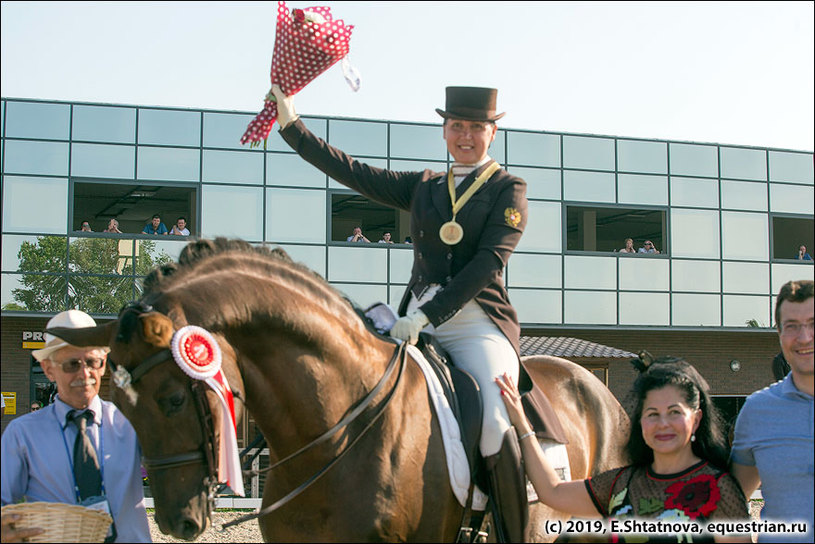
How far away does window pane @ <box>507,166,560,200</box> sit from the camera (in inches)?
966

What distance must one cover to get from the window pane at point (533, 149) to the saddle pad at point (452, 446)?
20.8m

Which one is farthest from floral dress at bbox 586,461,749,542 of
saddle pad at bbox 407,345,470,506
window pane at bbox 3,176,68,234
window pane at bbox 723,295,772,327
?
window pane at bbox 723,295,772,327

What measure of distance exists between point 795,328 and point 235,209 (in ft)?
64.4

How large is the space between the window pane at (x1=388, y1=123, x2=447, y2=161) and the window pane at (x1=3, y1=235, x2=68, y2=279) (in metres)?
8.69

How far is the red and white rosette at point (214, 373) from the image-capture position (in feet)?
11.0

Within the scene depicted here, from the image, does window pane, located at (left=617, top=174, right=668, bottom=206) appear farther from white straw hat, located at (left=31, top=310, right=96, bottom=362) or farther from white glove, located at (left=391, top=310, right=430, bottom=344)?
white straw hat, located at (left=31, top=310, right=96, bottom=362)

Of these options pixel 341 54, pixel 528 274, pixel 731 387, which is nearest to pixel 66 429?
pixel 341 54

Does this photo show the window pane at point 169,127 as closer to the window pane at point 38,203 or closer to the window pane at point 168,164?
the window pane at point 168,164

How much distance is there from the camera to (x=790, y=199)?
26.7 meters

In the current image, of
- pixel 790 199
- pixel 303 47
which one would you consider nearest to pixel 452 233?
pixel 303 47

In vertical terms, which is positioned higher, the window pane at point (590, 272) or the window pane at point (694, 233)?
the window pane at point (694, 233)

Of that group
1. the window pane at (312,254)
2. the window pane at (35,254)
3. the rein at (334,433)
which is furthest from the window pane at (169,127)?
the rein at (334,433)

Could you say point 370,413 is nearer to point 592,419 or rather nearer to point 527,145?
point 592,419

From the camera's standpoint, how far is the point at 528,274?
78.7 feet
